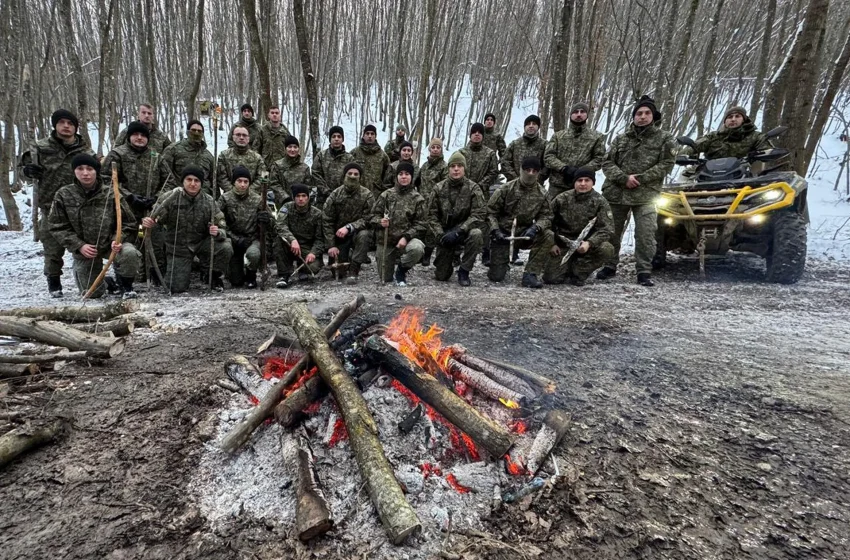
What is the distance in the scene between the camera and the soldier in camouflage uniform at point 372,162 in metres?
7.60

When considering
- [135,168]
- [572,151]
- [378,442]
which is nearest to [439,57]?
[572,151]

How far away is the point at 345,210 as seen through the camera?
6512 millimetres

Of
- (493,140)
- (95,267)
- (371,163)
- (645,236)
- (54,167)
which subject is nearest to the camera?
(95,267)

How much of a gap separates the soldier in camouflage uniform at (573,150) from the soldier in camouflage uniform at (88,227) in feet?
19.7

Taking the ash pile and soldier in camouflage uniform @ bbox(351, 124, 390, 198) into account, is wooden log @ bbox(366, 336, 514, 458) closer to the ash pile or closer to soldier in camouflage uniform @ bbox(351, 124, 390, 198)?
the ash pile

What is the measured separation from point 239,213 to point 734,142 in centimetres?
745

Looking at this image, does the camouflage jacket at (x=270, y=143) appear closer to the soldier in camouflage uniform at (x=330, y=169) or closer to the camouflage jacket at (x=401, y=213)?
the soldier in camouflage uniform at (x=330, y=169)

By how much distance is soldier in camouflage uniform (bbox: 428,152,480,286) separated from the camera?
5922 millimetres

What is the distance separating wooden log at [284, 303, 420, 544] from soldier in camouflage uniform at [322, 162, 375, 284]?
3.47m

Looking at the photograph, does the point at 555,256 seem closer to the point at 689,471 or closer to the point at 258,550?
the point at 689,471

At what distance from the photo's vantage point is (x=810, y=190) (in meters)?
12.0

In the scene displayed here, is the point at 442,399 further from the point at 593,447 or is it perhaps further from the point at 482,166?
the point at 482,166

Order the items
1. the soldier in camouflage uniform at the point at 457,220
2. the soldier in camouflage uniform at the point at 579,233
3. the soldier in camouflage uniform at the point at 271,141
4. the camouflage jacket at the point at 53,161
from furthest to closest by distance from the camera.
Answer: the soldier in camouflage uniform at the point at 271,141 → the soldier in camouflage uniform at the point at 457,220 → the soldier in camouflage uniform at the point at 579,233 → the camouflage jacket at the point at 53,161

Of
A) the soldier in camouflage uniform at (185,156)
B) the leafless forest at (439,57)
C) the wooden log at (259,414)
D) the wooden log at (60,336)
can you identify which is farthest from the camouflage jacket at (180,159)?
the wooden log at (259,414)
